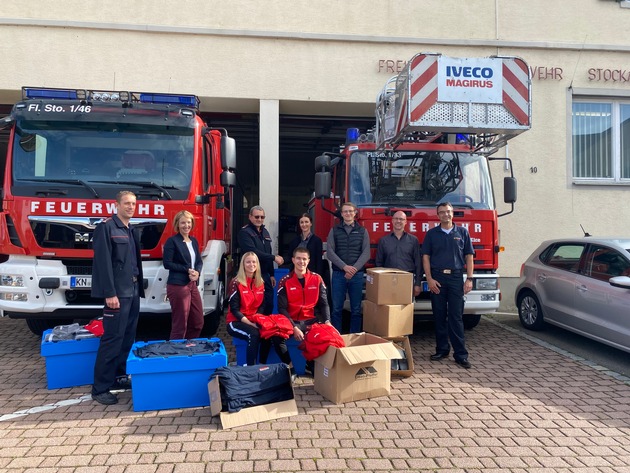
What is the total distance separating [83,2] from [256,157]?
23.0 ft

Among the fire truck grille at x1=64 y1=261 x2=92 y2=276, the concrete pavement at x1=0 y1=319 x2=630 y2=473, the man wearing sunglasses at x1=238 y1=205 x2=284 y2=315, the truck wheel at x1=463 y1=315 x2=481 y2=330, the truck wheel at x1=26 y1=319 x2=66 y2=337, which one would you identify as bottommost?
the concrete pavement at x1=0 y1=319 x2=630 y2=473

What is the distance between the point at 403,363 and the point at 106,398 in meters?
2.89

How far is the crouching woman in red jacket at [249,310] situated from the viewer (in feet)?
14.4

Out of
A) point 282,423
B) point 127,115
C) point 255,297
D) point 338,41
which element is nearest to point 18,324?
point 127,115

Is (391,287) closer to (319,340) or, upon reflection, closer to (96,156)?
(319,340)

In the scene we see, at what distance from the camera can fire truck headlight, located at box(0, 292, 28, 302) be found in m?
4.88

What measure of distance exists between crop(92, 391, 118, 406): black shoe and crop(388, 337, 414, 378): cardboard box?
2683 millimetres

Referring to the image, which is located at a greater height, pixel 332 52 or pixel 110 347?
pixel 332 52

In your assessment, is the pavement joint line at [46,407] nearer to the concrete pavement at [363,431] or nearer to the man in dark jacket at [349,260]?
the concrete pavement at [363,431]

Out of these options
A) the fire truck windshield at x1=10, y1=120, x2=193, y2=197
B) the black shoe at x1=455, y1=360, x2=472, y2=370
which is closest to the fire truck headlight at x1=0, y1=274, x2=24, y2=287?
the fire truck windshield at x1=10, y1=120, x2=193, y2=197

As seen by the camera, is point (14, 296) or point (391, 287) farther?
point (391, 287)

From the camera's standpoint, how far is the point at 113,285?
4023 mm

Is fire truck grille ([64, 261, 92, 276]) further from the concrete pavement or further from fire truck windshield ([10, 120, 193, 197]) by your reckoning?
the concrete pavement

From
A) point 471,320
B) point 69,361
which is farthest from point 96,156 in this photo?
point 471,320
